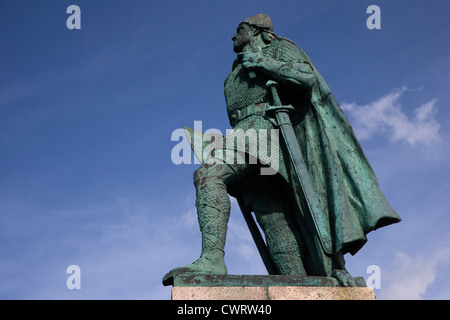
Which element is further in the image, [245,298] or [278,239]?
[278,239]

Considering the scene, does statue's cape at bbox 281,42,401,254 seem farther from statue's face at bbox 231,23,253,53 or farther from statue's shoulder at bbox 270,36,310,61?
statue's face at bbox 231,23,253,53

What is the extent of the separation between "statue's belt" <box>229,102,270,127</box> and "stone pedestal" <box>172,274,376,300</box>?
6.71ft

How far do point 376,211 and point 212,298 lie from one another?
210 centimetres

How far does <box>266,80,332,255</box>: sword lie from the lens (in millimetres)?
6184

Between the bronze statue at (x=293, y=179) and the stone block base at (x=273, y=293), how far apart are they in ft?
0.86

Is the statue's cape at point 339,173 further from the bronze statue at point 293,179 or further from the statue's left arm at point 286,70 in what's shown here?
the statue's left arm at point 286,70

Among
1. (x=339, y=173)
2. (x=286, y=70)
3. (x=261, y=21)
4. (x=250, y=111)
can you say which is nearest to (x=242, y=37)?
(x=261, y=21)

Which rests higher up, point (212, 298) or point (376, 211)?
point (376, 211)

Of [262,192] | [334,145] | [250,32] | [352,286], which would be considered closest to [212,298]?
[352,286]

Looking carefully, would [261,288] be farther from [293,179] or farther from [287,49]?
[287,49]

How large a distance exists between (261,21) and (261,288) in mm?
3533

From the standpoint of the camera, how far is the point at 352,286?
5.75m

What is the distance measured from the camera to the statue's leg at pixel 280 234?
21.6 feet

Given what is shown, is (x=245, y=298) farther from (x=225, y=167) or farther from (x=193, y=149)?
(x=193, y=149)
